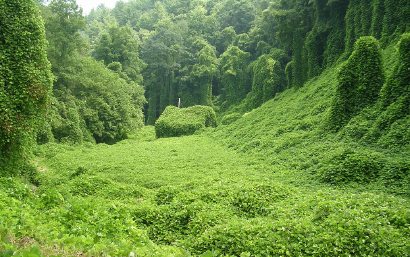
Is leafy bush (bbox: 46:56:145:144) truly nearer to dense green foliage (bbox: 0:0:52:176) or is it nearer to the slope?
the slope

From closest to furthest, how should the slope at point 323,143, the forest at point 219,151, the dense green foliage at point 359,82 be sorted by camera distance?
1. the forest at point 219,151
2. the slope at point 323,143
3. the dense green foliage at point 359,82

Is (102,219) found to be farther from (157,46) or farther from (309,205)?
(157,46)

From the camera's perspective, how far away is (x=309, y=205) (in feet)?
25.2

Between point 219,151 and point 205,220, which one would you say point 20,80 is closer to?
point 205,220

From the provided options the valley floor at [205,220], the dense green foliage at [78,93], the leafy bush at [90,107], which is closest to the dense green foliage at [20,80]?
the valley floor at [205,220]

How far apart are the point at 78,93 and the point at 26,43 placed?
1448cm

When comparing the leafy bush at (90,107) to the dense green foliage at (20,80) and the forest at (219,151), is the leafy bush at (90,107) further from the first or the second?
the dense green foliage at (20,80)

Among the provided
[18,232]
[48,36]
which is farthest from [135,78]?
[18,232]

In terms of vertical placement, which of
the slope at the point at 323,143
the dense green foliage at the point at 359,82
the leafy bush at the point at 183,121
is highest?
the dense green foliage at the point at 359,82

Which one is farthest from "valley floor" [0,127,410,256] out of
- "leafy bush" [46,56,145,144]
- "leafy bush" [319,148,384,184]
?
"leafy bush" [46,56,145,144]

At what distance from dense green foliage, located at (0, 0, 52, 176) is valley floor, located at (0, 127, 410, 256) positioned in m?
1.17

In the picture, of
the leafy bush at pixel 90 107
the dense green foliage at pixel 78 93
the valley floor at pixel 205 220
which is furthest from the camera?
the leafy bush at pixel 90 107

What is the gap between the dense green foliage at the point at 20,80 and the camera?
8742 millimetres

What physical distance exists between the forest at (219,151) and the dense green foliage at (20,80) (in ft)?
0.09
